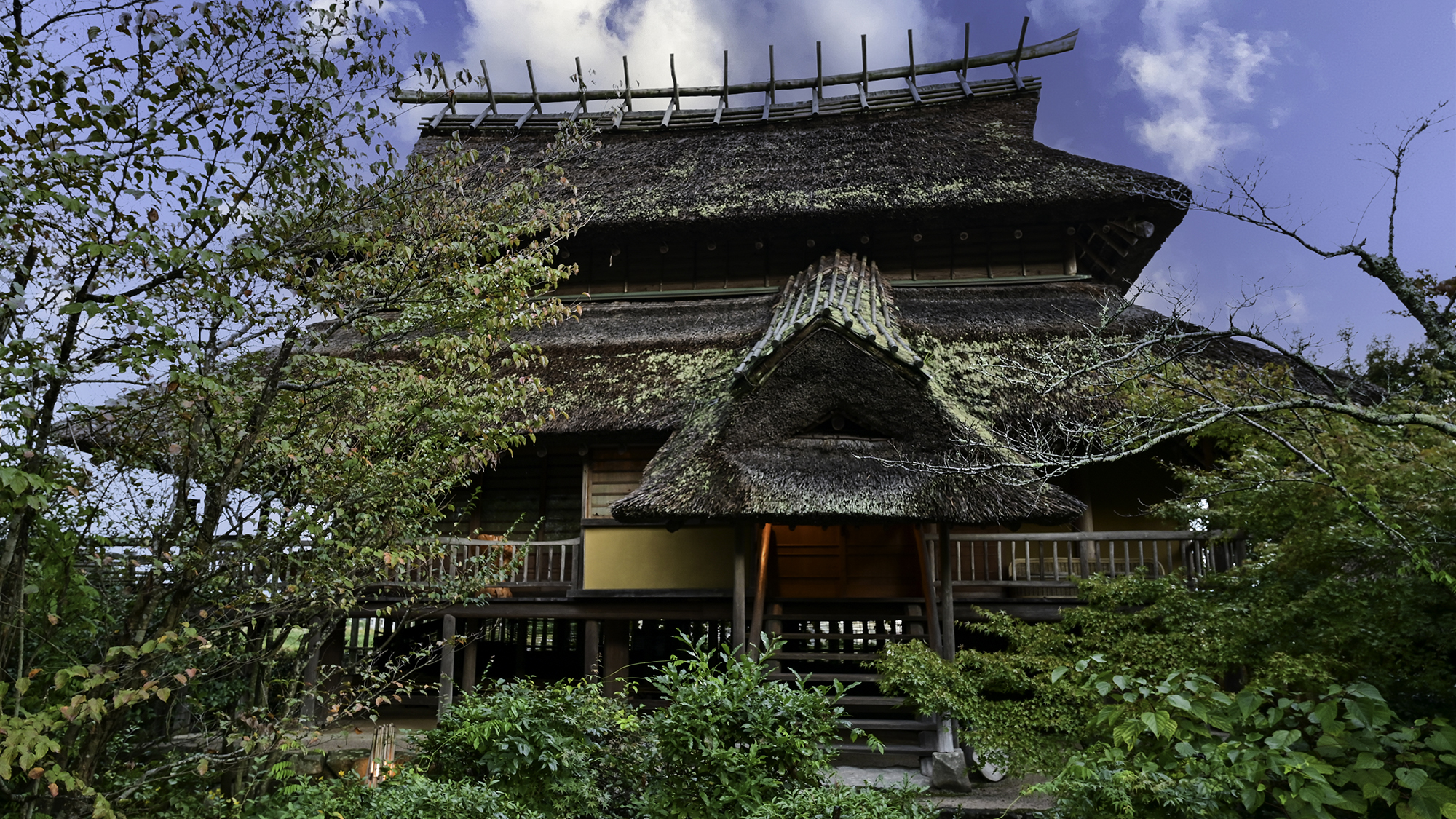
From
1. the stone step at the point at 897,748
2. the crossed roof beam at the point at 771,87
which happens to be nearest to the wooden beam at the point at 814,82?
the crossed roof beam at the point at 771,87

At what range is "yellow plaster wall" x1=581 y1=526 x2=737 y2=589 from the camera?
9.70m

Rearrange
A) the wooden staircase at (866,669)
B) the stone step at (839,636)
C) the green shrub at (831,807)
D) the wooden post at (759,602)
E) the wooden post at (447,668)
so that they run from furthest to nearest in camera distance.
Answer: the wooden post at (447,668), the wooden post at (759,602), the stone step at (839,636), the wooden staircase at (866,669), the green shrub at (831,807)

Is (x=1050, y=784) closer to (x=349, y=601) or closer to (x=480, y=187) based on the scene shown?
(x=349, y=601)

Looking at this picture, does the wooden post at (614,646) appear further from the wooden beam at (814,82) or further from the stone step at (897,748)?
the wooden beam at (814,82)

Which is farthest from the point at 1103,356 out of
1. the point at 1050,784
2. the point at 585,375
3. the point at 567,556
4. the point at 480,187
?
the point at 567,556

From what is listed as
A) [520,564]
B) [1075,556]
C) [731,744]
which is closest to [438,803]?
[731,744]

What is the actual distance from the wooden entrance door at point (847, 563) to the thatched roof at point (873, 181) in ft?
15.3

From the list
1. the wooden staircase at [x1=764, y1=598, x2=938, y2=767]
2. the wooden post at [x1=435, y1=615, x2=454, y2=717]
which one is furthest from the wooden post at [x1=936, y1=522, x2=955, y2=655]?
the wooden post at [x1=435, y1=615, x2=454, y2=717]

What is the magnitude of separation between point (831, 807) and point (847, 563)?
6271 mm

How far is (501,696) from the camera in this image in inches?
213

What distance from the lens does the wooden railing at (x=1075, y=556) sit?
8.66 meters

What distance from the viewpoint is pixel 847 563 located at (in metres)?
10.6

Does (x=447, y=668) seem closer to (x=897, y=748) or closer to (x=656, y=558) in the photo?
(x=656, y=558)

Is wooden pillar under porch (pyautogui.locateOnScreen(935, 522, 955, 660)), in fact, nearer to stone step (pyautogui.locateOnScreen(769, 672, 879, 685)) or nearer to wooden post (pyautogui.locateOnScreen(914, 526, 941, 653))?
wooden post (pyautogui.locateOnScreen(914, 526, 941, 653))
